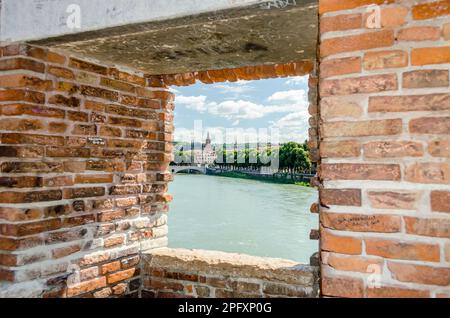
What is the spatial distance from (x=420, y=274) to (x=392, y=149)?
44 cm

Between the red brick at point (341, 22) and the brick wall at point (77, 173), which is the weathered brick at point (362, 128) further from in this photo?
the brick wall at point (77, 173)

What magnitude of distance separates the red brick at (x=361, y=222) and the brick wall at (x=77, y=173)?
1.64m

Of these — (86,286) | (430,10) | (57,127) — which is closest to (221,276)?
(86,286)

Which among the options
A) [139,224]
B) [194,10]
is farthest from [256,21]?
[139,224]

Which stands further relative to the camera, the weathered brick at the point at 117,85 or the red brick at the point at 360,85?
the weathered brick at the point at 117,85

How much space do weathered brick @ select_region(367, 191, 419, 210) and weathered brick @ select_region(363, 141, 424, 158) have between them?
13cm

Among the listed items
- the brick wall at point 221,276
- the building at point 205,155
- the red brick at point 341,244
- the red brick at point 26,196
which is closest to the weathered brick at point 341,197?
the red brick at point 341,244

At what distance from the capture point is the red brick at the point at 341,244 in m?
1.29

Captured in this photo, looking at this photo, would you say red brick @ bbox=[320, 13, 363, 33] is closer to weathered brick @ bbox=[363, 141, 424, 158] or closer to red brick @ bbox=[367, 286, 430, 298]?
weathered brick @ bbox=[363, 141, 424, 158]

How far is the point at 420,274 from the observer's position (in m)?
1.22

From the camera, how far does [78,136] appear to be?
91.2 inches

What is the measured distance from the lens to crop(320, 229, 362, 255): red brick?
129 cm

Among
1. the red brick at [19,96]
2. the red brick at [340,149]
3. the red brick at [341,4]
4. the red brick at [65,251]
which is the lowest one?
the red brick at [65,251]

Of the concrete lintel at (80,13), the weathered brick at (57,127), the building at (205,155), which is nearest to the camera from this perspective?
the concrete lintel at (80,13)
